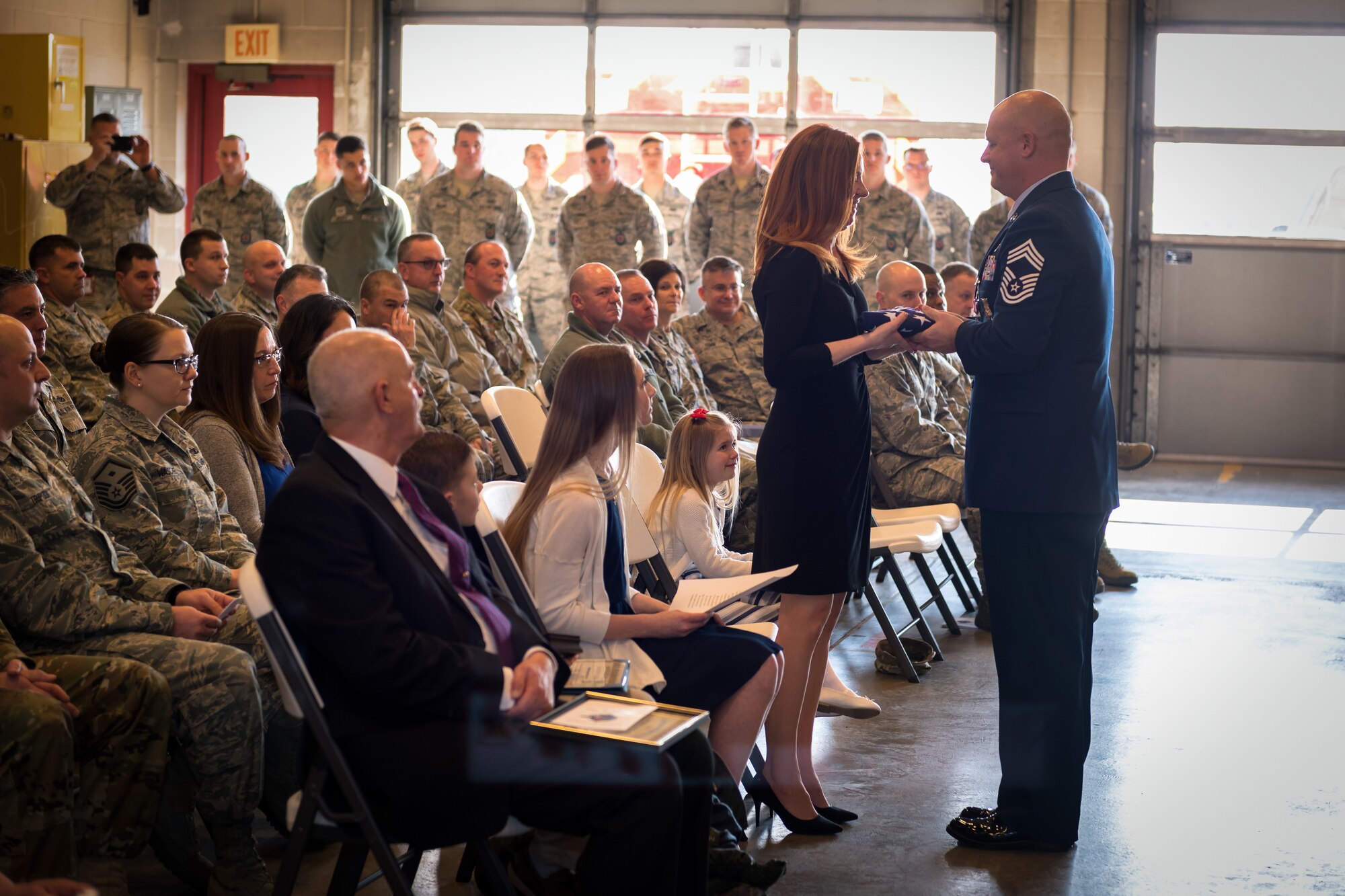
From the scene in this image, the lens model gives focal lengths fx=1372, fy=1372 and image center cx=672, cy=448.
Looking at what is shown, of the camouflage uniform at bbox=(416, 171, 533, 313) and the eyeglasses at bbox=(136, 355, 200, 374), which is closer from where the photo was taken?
the eyeglasses at bbox=(136, 355, 200, 374)

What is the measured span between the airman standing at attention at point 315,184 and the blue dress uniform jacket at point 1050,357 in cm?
798

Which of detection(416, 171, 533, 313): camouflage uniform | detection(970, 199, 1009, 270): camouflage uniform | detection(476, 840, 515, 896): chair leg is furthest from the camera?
detection(970, 199, 1009, 270): camouflage uniform

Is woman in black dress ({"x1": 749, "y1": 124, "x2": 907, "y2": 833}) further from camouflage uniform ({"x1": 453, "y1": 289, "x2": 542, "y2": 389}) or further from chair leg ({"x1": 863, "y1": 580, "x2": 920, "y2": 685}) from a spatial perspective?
camouflage uniform ({"x1": 453, "y1": 289, "x2": 542, "y2": 389})

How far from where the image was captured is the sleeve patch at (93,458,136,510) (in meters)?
2.93

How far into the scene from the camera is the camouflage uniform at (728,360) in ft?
21.4

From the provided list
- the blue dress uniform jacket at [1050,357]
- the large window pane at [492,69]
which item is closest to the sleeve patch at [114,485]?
the blue dress uniform jacket at [1050,357]

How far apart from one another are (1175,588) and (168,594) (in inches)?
181

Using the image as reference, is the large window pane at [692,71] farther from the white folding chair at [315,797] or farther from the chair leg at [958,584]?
the white folding chair at [315,797]

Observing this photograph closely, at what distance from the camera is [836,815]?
127 inches

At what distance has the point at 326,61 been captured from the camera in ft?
35.8

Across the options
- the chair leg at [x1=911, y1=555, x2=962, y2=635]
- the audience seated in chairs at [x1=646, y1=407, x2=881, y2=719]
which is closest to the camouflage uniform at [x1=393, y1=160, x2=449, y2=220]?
the chair leg at [x1=911, y1=555, x2=962, y2=635]

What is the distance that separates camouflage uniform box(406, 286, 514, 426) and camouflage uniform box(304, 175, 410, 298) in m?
2.54

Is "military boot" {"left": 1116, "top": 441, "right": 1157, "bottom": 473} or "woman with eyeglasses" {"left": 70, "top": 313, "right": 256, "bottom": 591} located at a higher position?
"woman with eyeglasses" {"left": 70, "top": 313, "right": 256, "bottom": 591}

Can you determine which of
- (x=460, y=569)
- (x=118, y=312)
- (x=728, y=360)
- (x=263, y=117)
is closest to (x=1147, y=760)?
(x=460, y=569)
